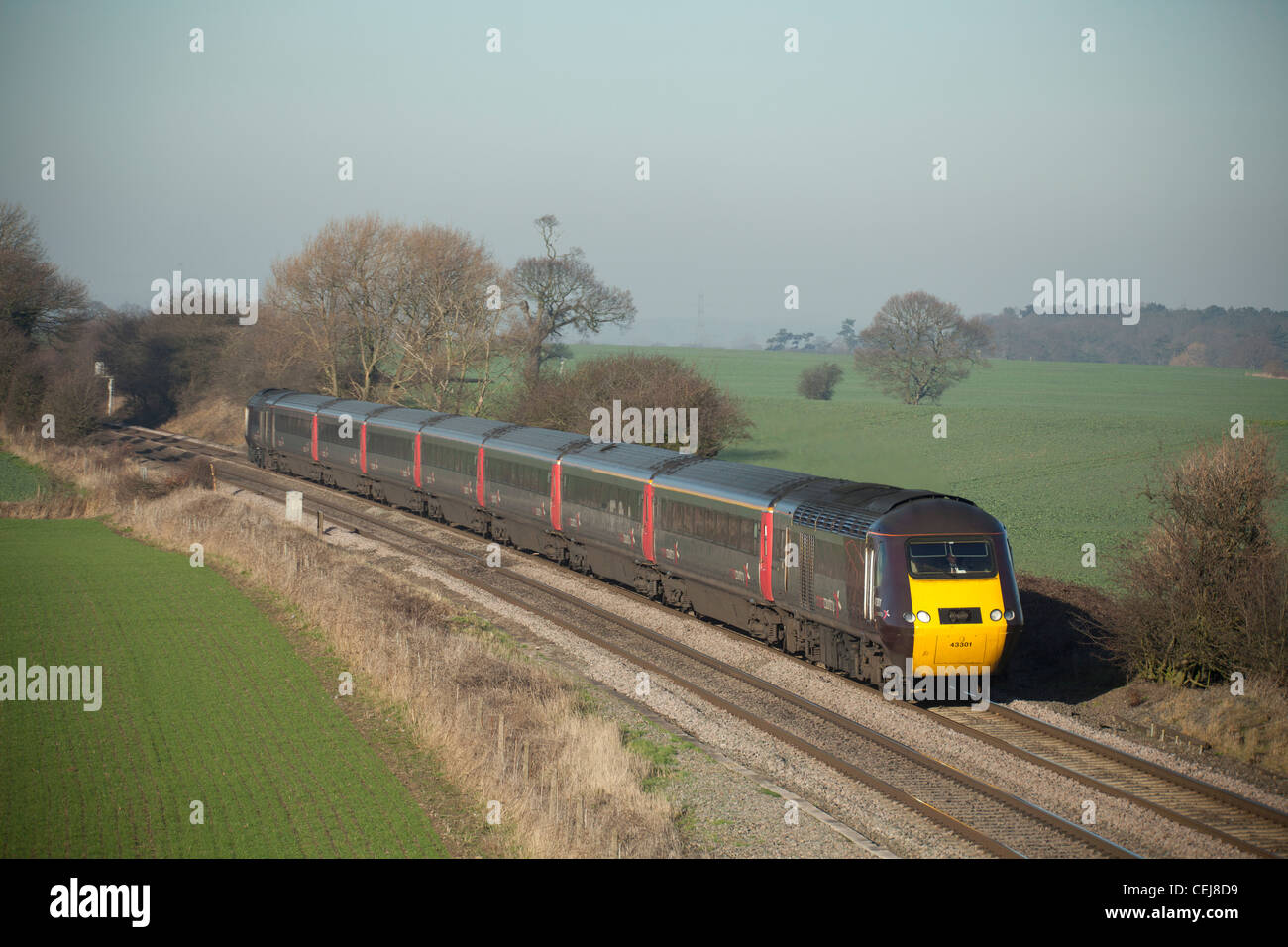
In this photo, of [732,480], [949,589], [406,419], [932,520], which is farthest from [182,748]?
[406,419]

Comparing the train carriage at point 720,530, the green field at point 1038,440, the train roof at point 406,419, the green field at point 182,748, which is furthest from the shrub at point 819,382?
the green field at point 182,748

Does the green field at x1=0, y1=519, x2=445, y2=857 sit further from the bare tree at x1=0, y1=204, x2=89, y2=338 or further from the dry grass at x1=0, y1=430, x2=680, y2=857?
the bare tree at x1=0, y1=204, x2=89, y2=338

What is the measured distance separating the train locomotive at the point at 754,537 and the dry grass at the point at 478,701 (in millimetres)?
4178

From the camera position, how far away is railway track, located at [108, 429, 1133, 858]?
1192cm

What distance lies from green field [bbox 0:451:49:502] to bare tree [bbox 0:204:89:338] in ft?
56.5

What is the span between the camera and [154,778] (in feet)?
45.0

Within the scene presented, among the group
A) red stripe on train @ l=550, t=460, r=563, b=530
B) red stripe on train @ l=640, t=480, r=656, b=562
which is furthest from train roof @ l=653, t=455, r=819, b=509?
red stripe on train @ l=550, t=460, r=563, b=530

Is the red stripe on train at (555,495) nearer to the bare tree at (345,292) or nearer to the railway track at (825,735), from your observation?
the railway track at (825,735)

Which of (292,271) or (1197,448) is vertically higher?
(292,271)

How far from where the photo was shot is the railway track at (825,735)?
39.1 feet
